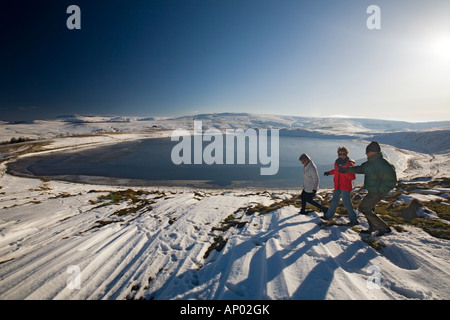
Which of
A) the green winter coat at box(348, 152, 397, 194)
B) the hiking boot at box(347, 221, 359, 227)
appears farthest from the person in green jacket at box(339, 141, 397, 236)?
the hiking boot at box(347, 221, 359, 227)

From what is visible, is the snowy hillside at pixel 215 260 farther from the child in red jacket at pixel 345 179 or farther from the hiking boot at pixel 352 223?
the child in red jacket at pixel 345 179

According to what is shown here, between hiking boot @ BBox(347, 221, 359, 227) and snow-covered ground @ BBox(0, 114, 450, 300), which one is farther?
hiking boot @ BBox(347, 221, 359, 227)

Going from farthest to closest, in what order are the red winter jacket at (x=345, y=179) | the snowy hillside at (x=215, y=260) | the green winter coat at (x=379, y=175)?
the red winter jacket at (x=345, y=179) → the green winter coat at (x=379, y=175) → the snowy hillside at (x=215, y=260)

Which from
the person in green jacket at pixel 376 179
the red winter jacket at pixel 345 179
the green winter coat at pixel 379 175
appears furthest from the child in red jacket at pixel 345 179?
the green winter coat at pixel 379 175

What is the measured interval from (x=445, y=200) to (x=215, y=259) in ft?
37.2

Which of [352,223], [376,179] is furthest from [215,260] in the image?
[376,179]

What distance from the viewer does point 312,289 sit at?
371 centimetres

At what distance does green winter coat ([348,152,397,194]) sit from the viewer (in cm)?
517

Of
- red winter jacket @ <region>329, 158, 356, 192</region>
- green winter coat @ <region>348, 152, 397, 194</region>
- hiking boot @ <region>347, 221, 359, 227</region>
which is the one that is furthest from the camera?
hiking boot @ <region>347, 221, 359, 227</region>

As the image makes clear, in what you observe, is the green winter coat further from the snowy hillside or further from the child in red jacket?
the snowy hillside

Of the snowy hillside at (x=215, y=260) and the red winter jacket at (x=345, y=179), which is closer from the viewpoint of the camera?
the snowy hillside at (x=215, y=260)

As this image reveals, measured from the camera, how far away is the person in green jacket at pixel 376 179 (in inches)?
204
